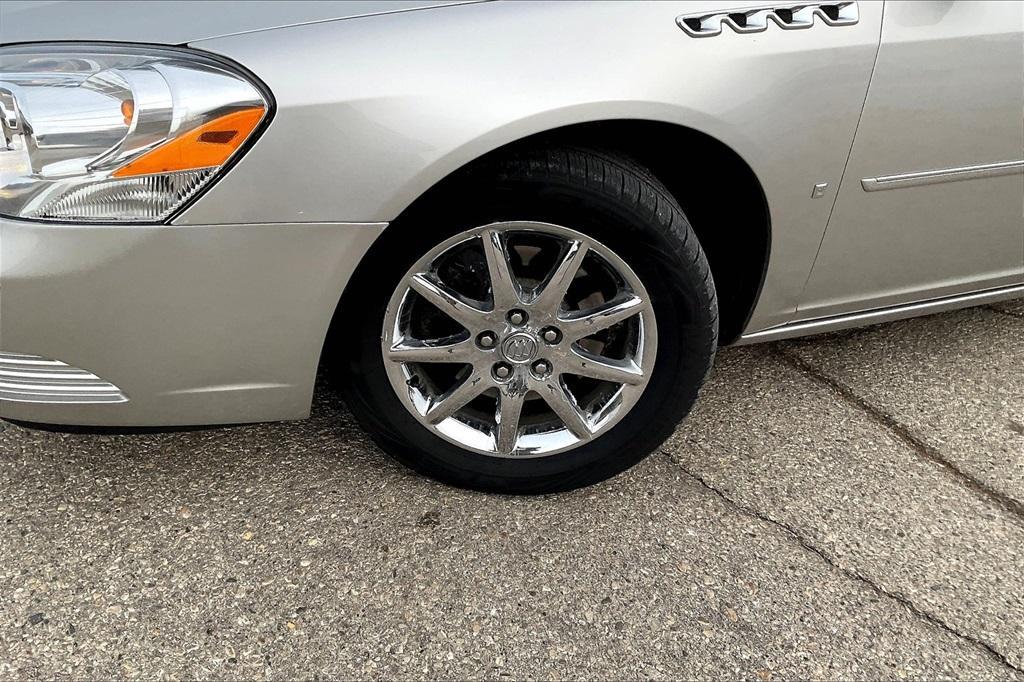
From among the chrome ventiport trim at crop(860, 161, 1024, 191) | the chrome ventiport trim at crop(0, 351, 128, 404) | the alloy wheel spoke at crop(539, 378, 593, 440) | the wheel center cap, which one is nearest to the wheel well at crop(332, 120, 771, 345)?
the chrome ventiport trim at crop(860, 161, 1024, 191)

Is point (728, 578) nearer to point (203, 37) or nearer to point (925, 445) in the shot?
point (925, 445)

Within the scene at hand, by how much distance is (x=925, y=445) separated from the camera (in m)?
2.28

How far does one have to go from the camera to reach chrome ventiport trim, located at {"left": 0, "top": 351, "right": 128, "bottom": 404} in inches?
65.4

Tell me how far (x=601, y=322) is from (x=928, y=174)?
77cm

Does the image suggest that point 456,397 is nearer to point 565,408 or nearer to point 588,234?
point 565,408

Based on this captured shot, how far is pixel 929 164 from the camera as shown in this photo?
1.92 metres

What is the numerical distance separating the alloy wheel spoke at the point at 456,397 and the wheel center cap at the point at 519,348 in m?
0.08

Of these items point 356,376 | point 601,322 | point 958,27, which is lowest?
point 356,376

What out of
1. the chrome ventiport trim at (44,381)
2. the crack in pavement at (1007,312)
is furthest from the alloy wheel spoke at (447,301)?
the crack in pavement at (1007,312)

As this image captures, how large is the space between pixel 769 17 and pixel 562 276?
2.04 ft

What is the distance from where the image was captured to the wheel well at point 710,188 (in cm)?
177

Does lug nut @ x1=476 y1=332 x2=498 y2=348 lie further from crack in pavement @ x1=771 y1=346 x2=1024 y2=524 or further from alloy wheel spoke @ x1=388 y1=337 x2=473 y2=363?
crack in pavement @ x1=771 y1=346 x2=1024 y2=524

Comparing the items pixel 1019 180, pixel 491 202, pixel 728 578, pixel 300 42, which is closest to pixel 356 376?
pixel 491 202

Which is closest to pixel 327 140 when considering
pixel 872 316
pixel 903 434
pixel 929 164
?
pixel 929 164
